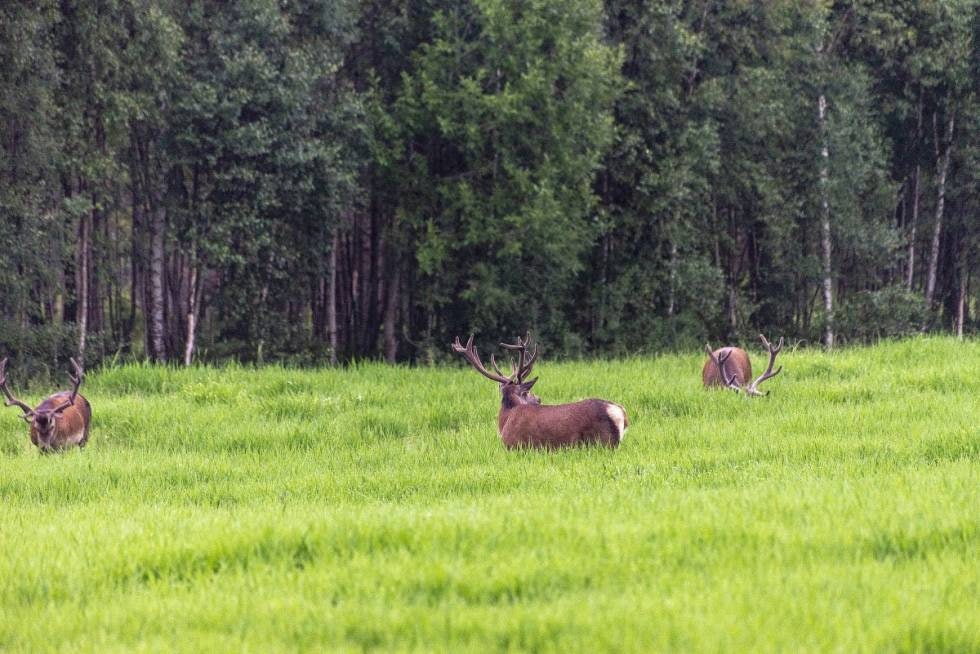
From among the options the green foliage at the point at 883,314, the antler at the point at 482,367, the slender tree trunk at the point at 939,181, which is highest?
the slender tree trunk at the point at 939,181

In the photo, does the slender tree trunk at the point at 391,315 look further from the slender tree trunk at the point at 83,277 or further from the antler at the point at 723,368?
the antler at the point at 723,368

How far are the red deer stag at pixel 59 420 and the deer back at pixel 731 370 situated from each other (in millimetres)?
7446

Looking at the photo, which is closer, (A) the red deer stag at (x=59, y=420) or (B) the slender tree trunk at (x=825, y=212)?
(A) the red deer stag at (x=59, y=420)

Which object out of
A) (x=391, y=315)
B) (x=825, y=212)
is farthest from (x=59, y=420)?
(x=825, y=212)

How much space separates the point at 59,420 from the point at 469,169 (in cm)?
2058

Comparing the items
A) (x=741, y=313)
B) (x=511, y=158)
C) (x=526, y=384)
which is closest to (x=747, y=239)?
(x=741, y=313)

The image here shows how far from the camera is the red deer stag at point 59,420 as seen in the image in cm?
1205

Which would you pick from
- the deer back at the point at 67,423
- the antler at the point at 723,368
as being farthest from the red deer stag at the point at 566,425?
the deer back at the point at 67,423

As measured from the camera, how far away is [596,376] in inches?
631

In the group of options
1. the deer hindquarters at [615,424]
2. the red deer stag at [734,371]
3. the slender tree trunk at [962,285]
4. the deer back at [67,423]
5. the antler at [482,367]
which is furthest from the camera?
the slender tree trunk at [962,285]

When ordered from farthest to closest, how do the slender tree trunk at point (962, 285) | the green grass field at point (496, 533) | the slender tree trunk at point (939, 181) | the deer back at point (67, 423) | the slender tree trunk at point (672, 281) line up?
the slender tree trunk at point (962, 285) → the slender tree trunk at point (939, 181) → the slender tree trunk at point (672, 281) → the deer back at point (67, 423) → the green grass field at point (496, 533)

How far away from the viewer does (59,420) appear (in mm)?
12172

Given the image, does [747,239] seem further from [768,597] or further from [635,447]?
[768,597]

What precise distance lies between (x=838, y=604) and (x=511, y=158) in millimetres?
25958
